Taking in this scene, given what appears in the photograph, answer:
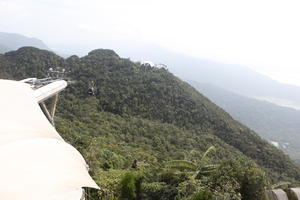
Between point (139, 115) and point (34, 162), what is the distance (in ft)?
111

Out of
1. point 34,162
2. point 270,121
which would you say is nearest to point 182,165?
point 34,162

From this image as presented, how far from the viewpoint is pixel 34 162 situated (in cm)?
542

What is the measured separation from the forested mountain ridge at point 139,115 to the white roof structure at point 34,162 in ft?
45.9

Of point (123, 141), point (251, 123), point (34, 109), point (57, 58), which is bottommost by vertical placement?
point (251, 123)

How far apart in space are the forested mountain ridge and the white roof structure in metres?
14.0

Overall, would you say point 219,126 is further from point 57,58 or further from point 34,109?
point 34,109

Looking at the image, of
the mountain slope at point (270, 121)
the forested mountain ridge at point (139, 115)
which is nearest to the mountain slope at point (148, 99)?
the forested mountain ridge at point (139, 115)

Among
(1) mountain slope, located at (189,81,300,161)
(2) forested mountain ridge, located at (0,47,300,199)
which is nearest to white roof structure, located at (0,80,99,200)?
(2) forested mountain ridge, located at (0,47,300,199)

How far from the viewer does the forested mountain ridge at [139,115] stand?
29.6 metres

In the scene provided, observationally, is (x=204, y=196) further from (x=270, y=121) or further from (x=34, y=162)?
(x=270, y=121)

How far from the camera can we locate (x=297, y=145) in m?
122

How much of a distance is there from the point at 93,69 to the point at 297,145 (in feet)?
341

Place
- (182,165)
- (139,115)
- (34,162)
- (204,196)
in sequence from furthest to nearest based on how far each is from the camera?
1. (139,115)
2. (182,165)
3. (204,196)
4. (34,162)

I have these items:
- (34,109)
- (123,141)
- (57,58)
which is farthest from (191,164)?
(57,58)
